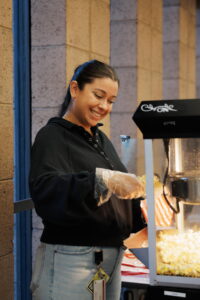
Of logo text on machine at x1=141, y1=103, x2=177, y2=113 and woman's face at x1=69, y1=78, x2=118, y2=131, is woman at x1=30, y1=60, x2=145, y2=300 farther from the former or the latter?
logo text on machine at x1=141, y1=103, x2=177, y2=113

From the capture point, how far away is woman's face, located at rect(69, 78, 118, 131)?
6.02 ft

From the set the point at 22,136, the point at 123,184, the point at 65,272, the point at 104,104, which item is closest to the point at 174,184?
the point at 123,184

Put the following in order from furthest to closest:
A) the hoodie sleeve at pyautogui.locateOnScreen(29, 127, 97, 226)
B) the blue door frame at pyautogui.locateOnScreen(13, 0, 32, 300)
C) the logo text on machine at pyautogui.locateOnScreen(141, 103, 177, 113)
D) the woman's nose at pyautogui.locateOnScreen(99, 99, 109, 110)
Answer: the blue door frame at pyautogui.locateOnScreen(13, 0, 32, 300), the woman's nose at pyautogui.locateOnScreen(99, 99, 109, 110), the logo text on machine at pyautogui.locateOnScreen(141, 103, 177, 113), the hoodie sleeve at pyautogui.locateOnScreen(29, 127, 97, 226)

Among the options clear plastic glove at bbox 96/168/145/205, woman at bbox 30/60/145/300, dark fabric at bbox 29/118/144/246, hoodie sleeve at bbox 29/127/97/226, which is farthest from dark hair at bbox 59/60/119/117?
clear plastic glove at bbox 96/168/145/205

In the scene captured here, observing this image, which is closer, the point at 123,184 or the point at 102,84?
the point at 123,184

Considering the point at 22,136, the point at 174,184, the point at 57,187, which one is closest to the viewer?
the point at 57,187

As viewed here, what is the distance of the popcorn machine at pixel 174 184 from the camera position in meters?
1.73

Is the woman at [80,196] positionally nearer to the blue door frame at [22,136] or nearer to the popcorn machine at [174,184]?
the popcorn machine at [174,184]

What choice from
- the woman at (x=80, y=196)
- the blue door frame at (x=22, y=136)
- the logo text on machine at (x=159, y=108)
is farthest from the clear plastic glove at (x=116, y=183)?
the blue door frame at (x=22, y=136)

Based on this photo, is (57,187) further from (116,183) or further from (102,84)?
(102,84)

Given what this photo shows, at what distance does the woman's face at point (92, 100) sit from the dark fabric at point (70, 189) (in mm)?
52

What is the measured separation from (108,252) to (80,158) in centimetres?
35

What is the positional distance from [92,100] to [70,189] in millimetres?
383

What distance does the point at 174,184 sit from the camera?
72.6 inches
